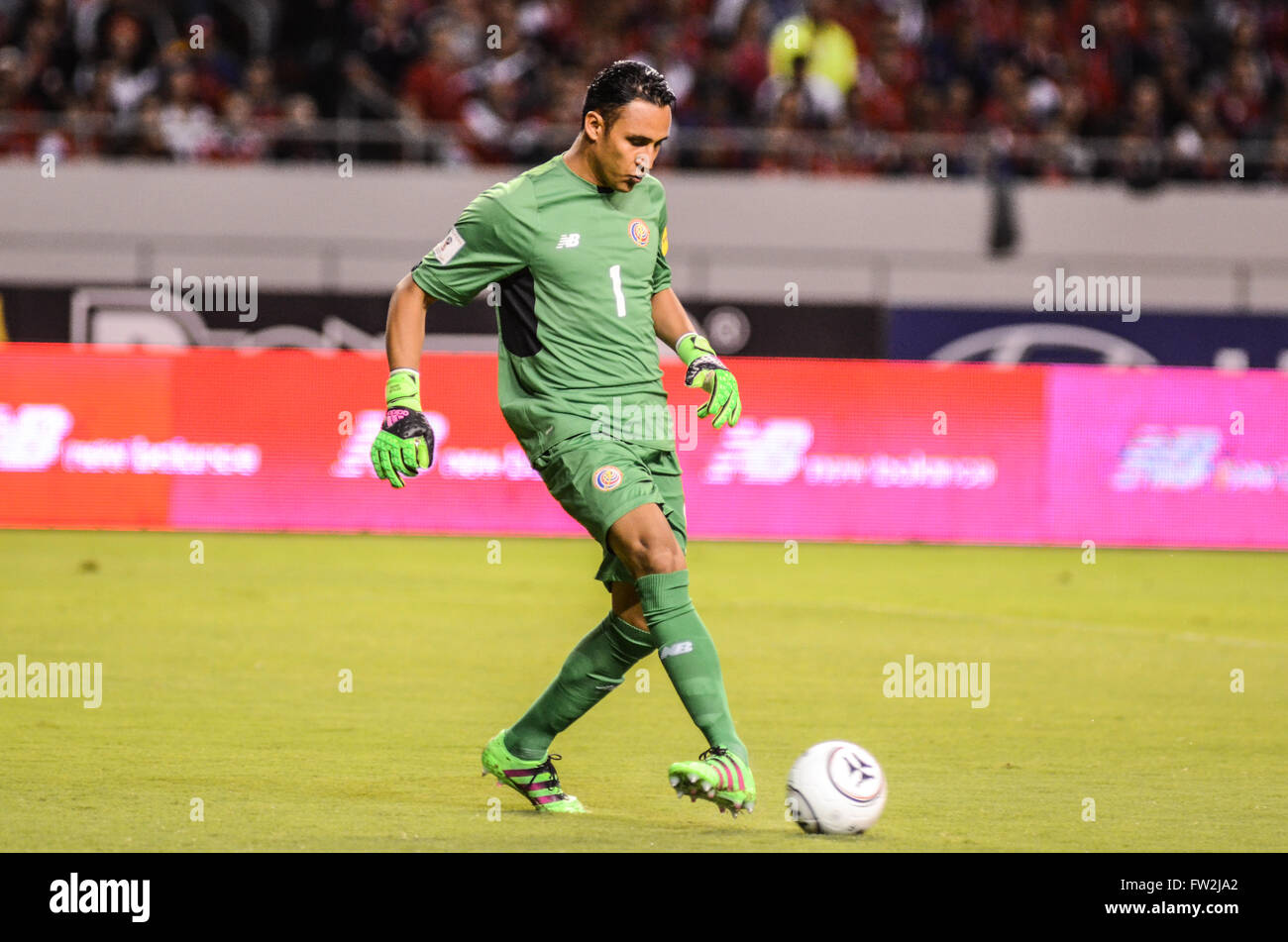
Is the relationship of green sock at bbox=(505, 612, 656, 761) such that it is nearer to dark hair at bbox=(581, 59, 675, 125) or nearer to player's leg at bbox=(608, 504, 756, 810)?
player's leg at bbox=(608, 504, 756, 810)

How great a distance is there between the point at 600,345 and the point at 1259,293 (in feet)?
52.2

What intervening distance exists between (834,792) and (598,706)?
3212 millimetres

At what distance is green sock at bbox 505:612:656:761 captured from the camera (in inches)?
264

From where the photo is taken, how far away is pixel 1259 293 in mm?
20938

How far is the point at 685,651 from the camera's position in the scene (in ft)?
20.6

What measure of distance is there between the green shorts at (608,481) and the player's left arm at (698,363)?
23 cm

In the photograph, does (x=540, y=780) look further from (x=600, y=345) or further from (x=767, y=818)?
(x=600, y=345)

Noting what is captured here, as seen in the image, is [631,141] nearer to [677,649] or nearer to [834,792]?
[677,649]

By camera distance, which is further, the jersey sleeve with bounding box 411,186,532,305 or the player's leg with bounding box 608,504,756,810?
the jersey sleeve with bounding box 411,186,532,305

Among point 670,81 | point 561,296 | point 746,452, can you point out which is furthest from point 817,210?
point 561,296

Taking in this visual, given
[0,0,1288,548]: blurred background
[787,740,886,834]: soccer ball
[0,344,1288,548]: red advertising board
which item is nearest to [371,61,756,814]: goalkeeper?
[787,740,886,834]: soccer ball

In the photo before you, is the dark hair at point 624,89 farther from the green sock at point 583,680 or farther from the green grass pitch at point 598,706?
the green grass pitch at point 598,706

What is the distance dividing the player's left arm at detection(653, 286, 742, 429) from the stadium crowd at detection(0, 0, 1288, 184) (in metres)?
13.6

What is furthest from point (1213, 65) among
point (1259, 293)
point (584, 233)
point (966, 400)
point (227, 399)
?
point (584, 233)
